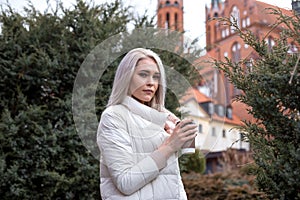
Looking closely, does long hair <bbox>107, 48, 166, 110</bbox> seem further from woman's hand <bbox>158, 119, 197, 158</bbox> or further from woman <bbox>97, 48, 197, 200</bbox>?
woman's hand <bbox>158, 119, 197, 158</bbox>

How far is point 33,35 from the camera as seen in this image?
14.2 ft

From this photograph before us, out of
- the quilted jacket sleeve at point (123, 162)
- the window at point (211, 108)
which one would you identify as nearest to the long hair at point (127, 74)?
the quilted jacket sleeve at point (123, 162)

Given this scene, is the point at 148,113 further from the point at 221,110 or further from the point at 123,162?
the point at 221,110

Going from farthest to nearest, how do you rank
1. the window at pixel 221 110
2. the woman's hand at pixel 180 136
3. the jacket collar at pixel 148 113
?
the window at pixel 221 110, the jacket collar at pixel 148 113, the woman's hand at pixel 180 136

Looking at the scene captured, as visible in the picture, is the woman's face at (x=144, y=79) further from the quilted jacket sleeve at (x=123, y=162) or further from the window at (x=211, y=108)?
the window at (x=211, y=108)

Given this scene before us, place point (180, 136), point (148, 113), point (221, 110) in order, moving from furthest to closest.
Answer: point (221, 110) → point (148, 113) → point (180, 136)

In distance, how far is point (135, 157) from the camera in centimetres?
154

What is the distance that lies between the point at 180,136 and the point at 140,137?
0.50 ft

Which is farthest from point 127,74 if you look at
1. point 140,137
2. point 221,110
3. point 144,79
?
point 221,110

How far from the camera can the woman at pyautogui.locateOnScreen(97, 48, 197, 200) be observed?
1498 mm

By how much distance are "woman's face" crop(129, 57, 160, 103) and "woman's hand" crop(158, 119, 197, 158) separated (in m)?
0.20

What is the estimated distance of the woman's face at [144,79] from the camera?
5.31ft

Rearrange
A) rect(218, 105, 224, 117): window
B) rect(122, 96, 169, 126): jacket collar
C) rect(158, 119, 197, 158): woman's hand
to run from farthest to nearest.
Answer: rect(218, 105, 224, 117): window
rect(122, 96, 169, 126): jacket collar
rect(158, 119, 197, 158): woman's hand

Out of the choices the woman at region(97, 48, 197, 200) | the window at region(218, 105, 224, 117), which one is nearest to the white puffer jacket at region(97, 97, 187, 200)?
the woman at region(97, 48, 197, 200)
